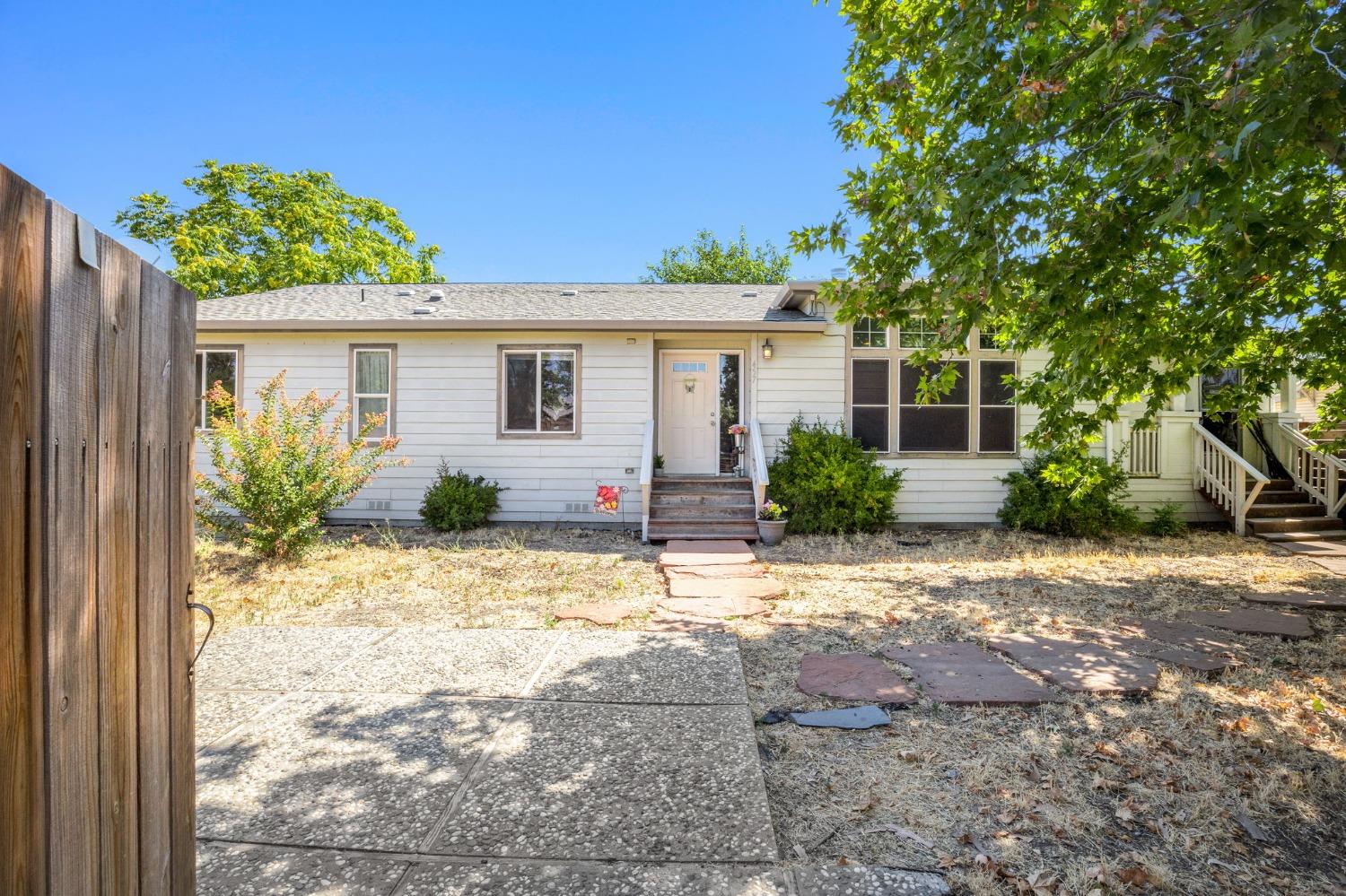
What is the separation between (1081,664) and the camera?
415cm

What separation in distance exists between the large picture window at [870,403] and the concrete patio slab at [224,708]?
351 inches

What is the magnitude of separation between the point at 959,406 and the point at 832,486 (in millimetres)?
2902

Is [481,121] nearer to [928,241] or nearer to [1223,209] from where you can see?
[928,241]

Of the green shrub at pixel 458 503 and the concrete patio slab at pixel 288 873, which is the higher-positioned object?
the green shrub at pixel 458 503

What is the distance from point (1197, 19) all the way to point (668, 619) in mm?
4811

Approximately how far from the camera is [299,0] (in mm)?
13094

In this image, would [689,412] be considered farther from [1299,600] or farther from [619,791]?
[619,791]

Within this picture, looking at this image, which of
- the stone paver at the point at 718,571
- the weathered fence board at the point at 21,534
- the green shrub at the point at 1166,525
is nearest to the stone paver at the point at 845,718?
the weathered fence board at the point at 21,534

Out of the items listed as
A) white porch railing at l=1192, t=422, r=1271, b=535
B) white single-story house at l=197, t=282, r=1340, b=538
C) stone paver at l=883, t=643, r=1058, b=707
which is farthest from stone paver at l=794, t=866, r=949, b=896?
white porch railing at l=1192, t=422, r=1271, b=535

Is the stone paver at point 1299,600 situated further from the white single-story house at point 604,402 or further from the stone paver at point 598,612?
the stone paver at point 598,612

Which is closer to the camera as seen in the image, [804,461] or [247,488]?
[247,488]

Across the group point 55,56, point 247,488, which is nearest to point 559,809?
point 247,488

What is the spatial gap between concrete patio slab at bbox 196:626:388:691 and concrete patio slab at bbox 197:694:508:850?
1.55 feet

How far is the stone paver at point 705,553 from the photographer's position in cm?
755
